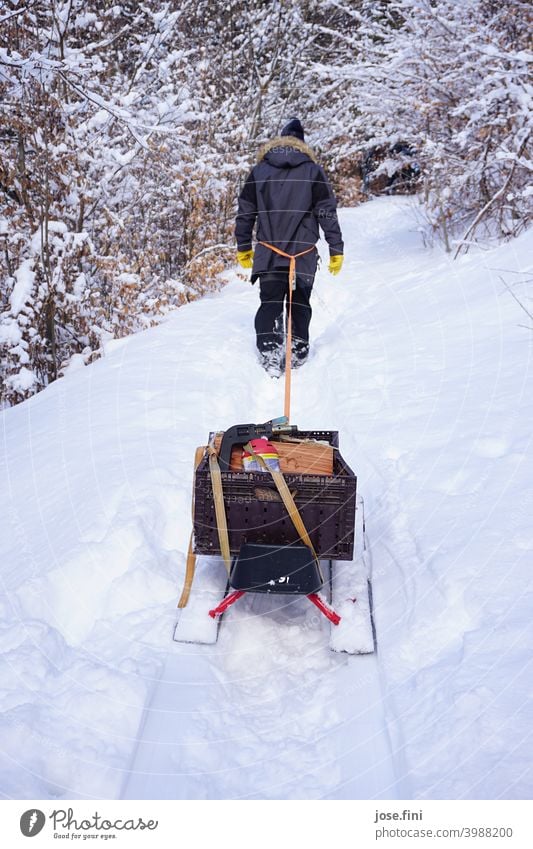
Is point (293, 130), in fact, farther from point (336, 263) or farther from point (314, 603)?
point (314, 603)

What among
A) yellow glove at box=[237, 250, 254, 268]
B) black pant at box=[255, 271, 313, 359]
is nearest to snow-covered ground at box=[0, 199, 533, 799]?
black pant at box=[255, 271, 313, 359]

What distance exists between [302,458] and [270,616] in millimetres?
779

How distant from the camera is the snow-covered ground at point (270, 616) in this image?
2.08 m

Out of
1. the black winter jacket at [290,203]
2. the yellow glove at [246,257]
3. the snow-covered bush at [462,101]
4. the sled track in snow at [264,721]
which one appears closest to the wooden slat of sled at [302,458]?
the sled track in snow at [264,721]

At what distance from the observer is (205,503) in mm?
2801

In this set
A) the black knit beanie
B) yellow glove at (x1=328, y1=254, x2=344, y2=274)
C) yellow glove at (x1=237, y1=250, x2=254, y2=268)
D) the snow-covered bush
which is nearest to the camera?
the black knit beanie

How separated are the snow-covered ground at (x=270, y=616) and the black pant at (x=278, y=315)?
36.3 inches

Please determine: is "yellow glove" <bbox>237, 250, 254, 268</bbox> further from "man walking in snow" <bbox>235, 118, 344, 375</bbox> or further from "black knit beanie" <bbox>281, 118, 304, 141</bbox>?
"black knit beanie" <bbox>281, 118, 304, 141</bbox>

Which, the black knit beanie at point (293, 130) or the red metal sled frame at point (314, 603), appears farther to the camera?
the black knit beanie at point (293, 130)

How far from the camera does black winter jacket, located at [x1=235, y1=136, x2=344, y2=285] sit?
5738 millimetres

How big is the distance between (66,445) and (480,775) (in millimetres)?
3509

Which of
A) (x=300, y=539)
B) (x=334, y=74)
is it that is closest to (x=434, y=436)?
(x=300, y=539)

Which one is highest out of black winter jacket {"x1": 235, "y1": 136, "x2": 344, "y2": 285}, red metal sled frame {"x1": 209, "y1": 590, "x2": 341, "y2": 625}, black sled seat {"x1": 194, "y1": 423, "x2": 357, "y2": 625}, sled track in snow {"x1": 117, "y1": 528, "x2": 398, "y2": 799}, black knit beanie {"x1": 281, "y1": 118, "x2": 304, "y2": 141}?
A: black knit beanie {"x1": 281, "y1": 118, "x2": 304, "y2": 141}

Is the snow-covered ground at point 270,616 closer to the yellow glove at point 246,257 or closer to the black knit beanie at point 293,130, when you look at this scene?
the yellow glove at point 246,257
